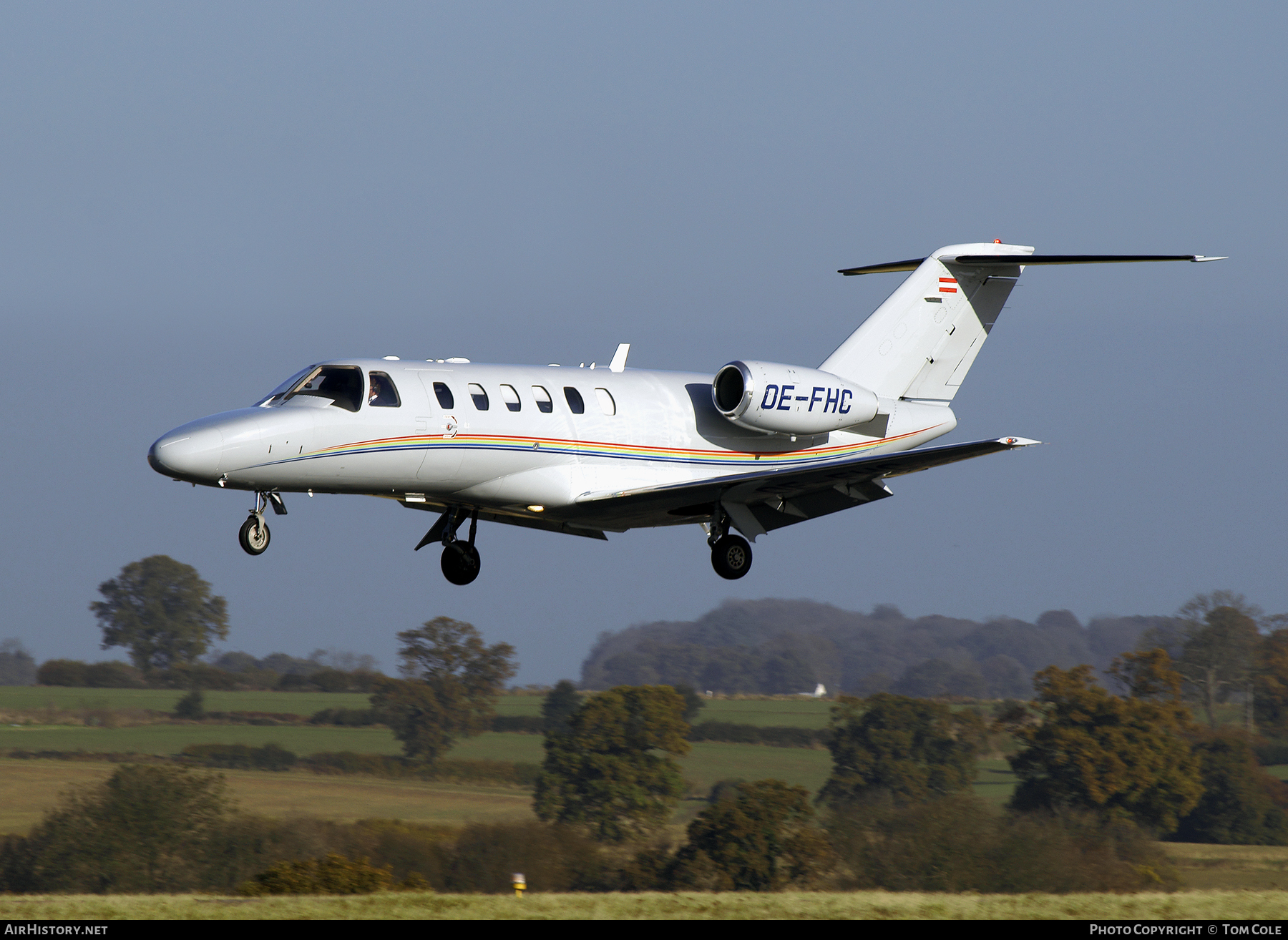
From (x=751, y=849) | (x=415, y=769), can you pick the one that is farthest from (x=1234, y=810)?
(x=415, y=769)

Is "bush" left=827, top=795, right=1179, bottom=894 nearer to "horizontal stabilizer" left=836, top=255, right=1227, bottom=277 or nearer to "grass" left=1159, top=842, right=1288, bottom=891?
"grass" left=1159, top=842, right=1288, bottom=891

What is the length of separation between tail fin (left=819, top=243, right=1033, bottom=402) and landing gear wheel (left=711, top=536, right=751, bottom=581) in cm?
428

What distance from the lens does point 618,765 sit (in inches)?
2616

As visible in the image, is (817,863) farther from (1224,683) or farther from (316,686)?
(1224,683)

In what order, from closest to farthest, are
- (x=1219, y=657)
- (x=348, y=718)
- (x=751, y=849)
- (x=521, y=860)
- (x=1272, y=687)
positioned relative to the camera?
(x=521, y=860), (x=751, y=849), (x=348, y=718), (x=1272, y=687), (x=1219, y=657)

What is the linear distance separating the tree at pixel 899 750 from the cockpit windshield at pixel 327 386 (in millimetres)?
51070

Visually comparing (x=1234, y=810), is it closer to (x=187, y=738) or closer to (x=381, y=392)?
(x=187, y=738)

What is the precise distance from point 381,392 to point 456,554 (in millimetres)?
4138

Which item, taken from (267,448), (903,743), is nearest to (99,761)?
(903,743)

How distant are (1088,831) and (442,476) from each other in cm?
5405

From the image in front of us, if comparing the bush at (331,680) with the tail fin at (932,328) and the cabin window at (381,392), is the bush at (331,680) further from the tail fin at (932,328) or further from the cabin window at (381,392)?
the cabin window at (381,392)

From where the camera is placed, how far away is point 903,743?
234 feet

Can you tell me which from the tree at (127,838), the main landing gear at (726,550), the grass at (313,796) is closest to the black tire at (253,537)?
the main landing gear at (726,550)

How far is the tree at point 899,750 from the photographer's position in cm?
6862
